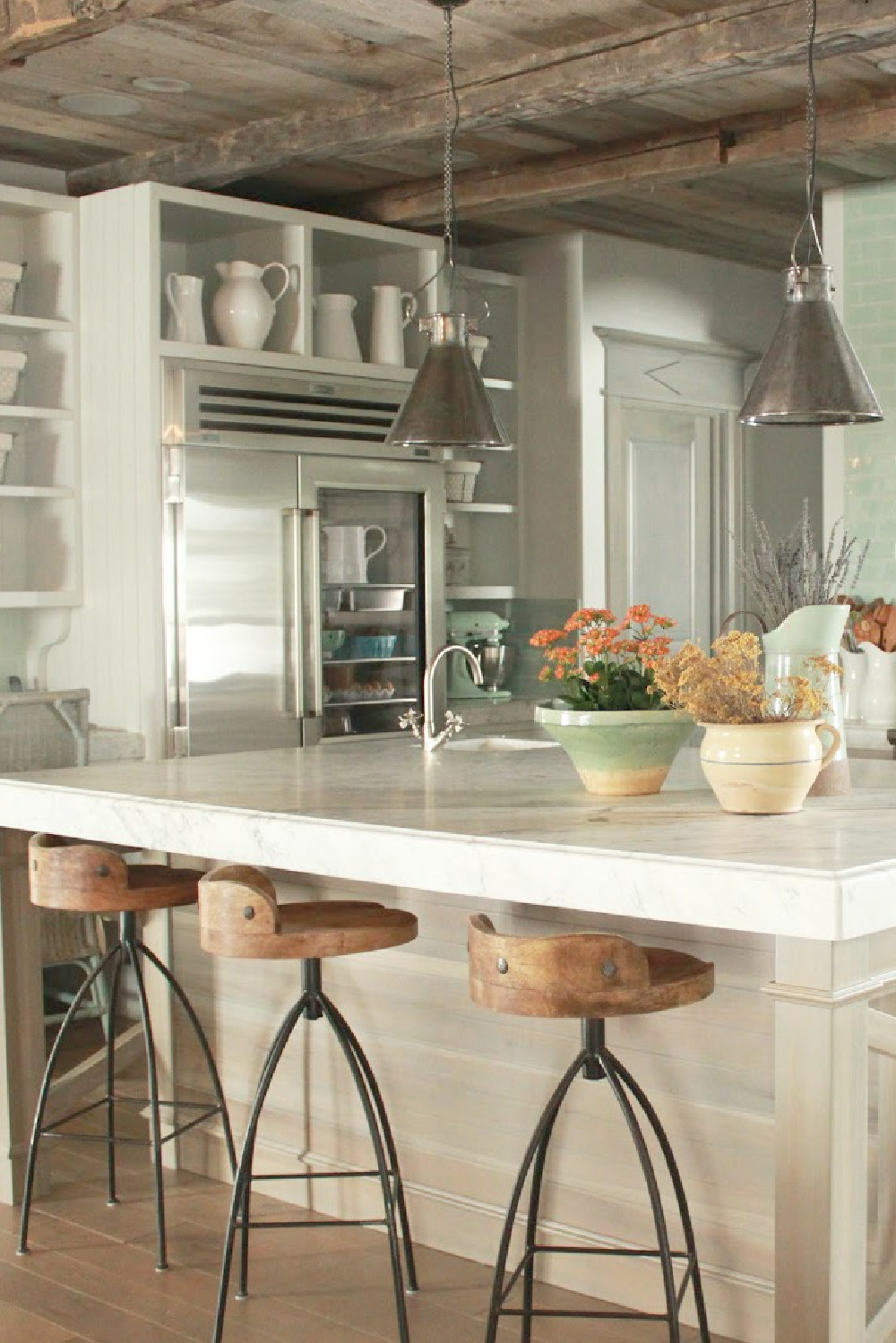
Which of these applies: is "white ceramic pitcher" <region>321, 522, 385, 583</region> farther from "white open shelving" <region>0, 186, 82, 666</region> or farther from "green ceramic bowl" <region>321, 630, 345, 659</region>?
"white open shelving" <region>0, 186, 82, 666</region>

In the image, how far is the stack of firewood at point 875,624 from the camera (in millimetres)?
6215

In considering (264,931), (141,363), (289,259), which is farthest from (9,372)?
(264,931)

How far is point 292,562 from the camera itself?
578cm

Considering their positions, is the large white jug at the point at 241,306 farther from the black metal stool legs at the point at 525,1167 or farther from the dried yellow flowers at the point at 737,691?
the black metal stool legs at the point at 525,1167

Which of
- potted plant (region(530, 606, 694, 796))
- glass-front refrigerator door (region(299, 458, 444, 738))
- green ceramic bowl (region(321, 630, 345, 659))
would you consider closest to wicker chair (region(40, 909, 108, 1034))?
glass-front refrigerator door (region(299, 458, 444, 738))

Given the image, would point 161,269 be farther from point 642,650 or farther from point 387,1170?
point 387,1170

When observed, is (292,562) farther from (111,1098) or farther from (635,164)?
(111,1098)

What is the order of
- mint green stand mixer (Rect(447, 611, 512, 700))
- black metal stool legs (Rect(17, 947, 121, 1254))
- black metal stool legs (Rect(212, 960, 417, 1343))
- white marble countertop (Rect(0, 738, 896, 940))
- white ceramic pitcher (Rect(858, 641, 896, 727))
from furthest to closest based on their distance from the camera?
mint green stand mixer (Rect(447, 611, 512, 700)), white ceramic pitcher (Rect(858, 641, 896, 727)), black metal stool legs (Rect(17, 947, 121, 1254)), black metal stool legs (Rect(212, 960, 417, 1343)), white marble countertop (Rect(0, 738, 896, 940))

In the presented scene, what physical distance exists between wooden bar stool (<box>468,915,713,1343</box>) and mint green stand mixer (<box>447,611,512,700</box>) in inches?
142

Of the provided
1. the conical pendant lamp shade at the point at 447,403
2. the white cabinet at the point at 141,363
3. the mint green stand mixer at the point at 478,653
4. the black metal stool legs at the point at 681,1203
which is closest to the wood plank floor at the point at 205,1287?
the black metal stool legs at the point at 681,1203

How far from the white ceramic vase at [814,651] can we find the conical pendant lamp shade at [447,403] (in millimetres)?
905

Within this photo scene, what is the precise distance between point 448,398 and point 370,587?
213 centimetres

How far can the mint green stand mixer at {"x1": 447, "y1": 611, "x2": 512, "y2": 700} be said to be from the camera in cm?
661

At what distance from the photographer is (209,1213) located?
3967mm
